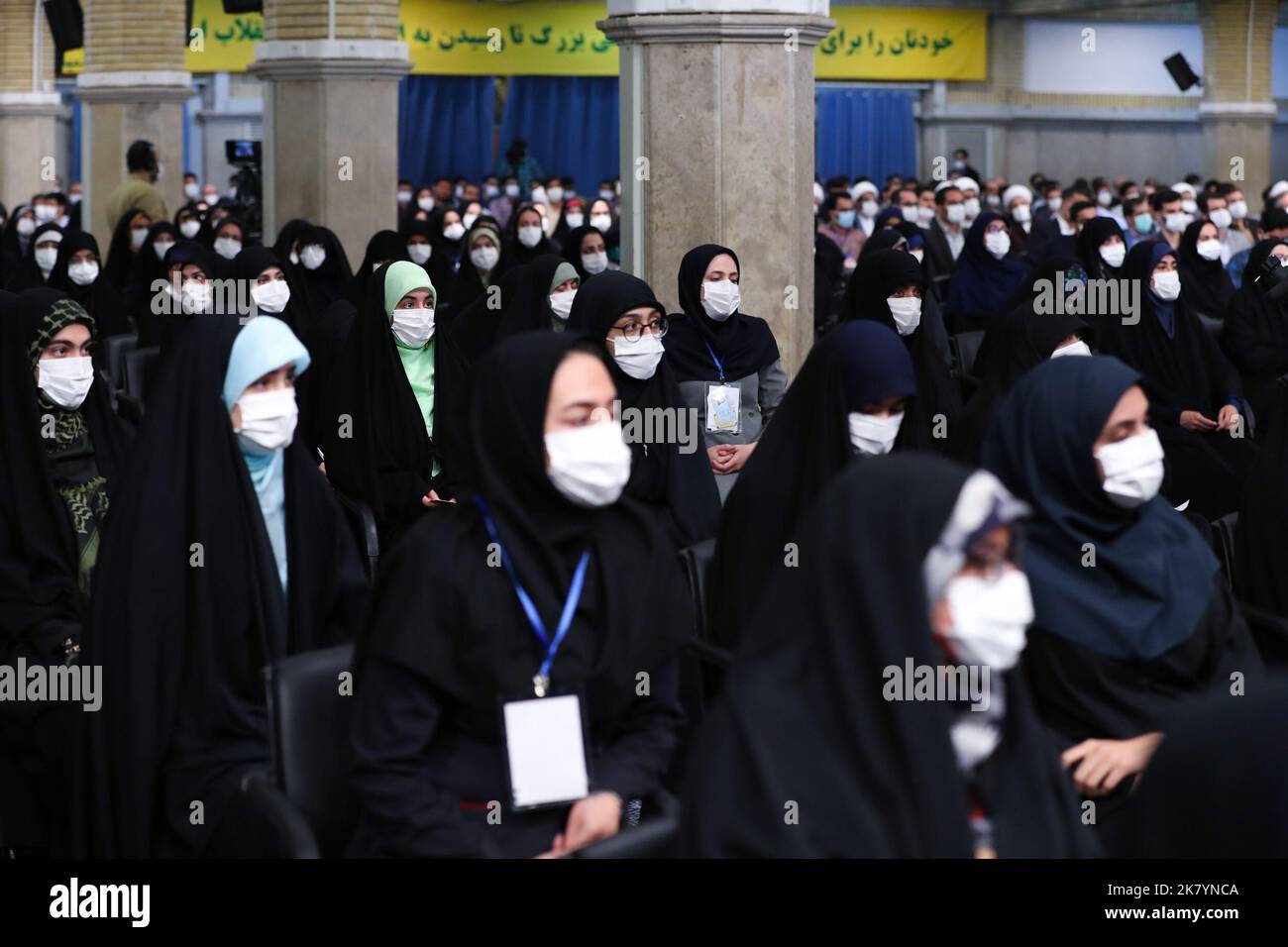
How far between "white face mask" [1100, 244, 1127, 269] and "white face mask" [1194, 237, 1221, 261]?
1020mm

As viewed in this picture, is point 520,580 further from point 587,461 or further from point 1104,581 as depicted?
point 1104,581

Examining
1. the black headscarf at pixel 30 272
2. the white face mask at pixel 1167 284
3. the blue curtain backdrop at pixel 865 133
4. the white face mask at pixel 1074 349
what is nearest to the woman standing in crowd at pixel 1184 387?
the white face mask at pixel 1167 284

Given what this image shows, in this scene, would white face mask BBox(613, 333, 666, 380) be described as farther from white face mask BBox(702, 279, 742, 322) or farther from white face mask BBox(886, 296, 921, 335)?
white face mask BBox(886, 296, 921, 335)

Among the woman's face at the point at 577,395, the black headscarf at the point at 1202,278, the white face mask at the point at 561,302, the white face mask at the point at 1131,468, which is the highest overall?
the black headscarf at the point at 1202,278

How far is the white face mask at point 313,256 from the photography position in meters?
7.95

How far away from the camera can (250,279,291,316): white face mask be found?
245 inches

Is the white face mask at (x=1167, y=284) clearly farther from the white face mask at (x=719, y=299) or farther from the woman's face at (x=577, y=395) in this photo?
the woman's face at (x=577, y=395)

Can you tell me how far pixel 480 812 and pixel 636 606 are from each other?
35 cm

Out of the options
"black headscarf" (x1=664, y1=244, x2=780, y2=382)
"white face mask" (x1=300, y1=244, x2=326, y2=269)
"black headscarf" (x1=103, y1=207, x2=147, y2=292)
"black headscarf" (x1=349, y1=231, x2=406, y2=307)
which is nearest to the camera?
"black headscarf" (x1=664, y1=244, x2=780, y2=382)

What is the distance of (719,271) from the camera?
544 centimetres

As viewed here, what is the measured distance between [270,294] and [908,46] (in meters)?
20.2

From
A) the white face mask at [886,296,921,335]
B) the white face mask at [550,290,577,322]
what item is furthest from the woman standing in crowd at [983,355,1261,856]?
the white face mask at [550,290,577,322]

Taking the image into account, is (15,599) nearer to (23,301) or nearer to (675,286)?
(23,301)

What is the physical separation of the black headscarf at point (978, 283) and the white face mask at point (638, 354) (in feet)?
15.9
